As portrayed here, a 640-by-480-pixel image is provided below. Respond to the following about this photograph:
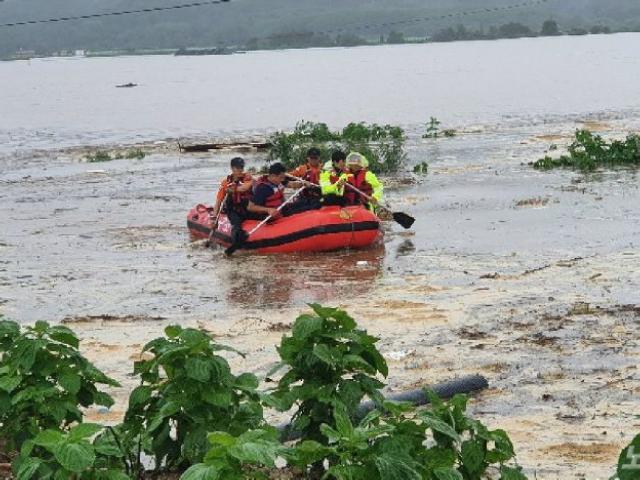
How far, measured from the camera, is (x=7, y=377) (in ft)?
17.8

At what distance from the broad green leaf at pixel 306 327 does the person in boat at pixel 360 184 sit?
34.8 ft

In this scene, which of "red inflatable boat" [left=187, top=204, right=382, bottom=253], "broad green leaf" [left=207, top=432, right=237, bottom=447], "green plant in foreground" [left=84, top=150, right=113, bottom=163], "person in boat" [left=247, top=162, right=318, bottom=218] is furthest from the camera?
"green plant in foreground" [left=84, top=150, right=113, bottom=163]

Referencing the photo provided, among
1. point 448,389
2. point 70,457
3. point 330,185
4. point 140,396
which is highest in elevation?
point 70,457

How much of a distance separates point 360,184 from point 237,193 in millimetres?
1770

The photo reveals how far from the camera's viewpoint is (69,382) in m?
5.45

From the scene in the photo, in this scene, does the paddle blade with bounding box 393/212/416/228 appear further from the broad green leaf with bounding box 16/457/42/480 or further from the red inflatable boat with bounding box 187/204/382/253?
the broad green leaf with bounding box 16/457/42/480

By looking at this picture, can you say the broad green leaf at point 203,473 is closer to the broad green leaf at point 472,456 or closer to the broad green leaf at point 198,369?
the broad green leaf at point 198,369

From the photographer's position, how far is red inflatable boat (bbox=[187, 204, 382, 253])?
15.1 m

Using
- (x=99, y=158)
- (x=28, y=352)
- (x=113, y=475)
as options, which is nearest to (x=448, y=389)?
(x=28, y=352)

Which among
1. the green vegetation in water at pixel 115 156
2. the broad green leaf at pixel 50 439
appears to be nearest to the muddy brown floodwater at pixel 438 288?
the broad green leaf at pixel 50 439

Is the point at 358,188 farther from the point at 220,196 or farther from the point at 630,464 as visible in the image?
the point at 630,464

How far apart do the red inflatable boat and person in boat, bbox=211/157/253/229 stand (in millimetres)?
197

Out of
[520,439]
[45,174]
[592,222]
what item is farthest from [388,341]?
[45,174]

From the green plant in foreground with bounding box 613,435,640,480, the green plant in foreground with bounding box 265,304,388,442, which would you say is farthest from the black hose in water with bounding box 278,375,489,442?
the green plant in foreground with bounding box 613,435,640,480
